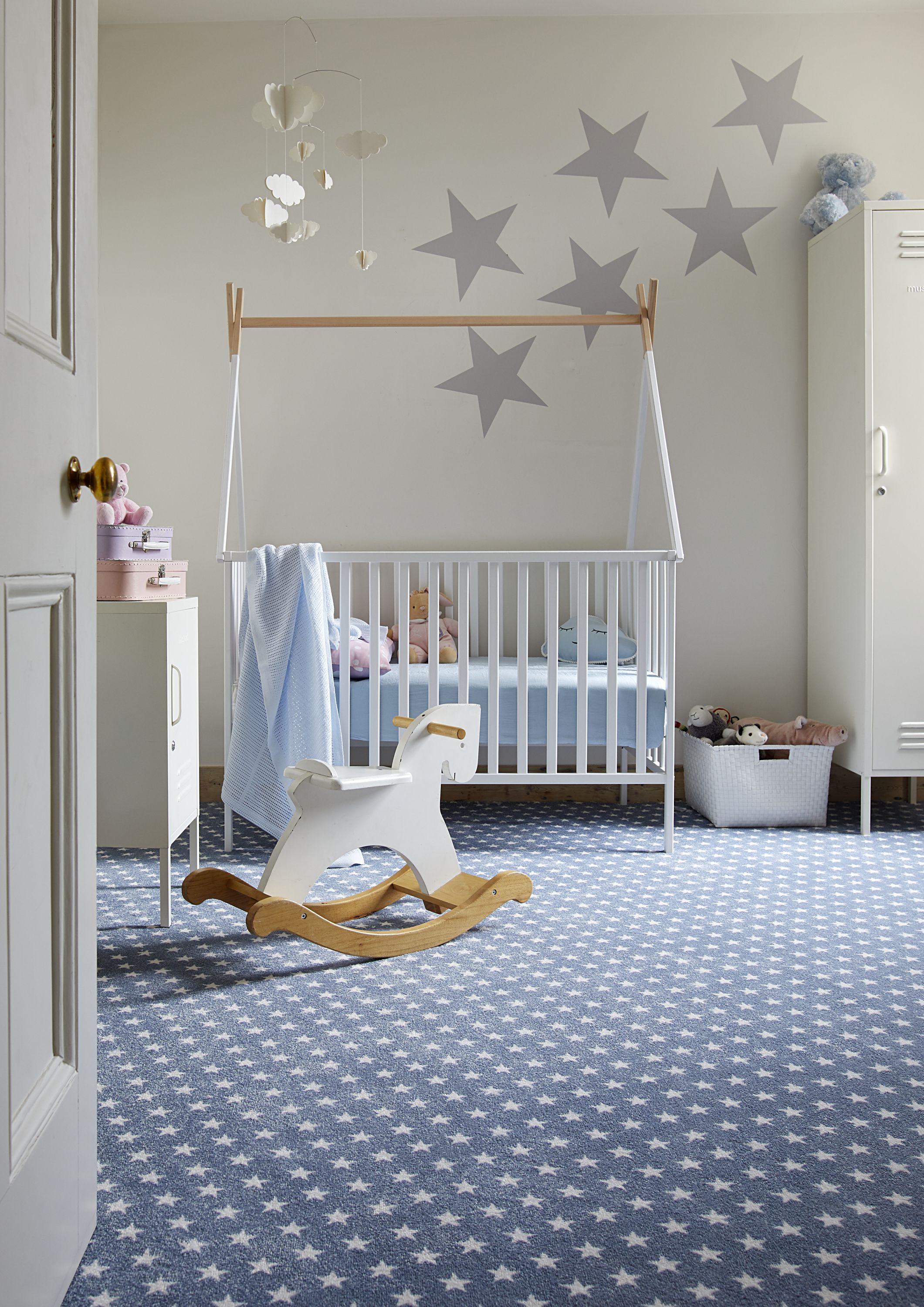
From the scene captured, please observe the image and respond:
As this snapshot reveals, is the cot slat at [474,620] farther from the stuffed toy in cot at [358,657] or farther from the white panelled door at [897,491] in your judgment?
the white panelled door at [897,491]

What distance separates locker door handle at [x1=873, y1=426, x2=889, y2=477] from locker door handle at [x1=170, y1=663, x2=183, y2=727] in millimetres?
1936

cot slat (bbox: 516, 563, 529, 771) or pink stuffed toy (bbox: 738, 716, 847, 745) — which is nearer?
cot slat (bbox: 516, 563, 529, 771)

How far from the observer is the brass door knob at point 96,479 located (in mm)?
909

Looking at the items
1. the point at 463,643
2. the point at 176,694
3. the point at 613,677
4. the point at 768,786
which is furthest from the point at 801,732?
the point at 176,694

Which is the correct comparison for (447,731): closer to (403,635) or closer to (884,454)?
(403,635)

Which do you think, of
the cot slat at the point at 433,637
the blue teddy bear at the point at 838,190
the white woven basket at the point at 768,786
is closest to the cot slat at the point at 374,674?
the cot slat at the point at 433,637

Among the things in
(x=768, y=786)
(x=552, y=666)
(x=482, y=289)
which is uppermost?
(x=482, y=289)

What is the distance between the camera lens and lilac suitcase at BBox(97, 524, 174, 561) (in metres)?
1.95

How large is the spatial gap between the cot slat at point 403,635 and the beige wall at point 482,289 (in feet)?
2.40

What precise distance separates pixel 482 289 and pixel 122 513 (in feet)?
5.40

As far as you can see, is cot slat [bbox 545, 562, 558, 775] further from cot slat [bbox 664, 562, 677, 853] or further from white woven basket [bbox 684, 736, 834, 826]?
white woven basket [bbox 684, 736, 834, 826]

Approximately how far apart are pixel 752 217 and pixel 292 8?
1559 mm

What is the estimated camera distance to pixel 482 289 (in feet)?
10.5

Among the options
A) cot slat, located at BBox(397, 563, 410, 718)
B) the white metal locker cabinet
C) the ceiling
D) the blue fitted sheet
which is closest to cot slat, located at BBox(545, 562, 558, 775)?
the blue fitted sheet
